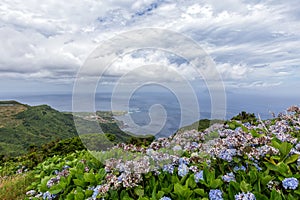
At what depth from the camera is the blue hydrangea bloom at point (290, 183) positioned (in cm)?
226

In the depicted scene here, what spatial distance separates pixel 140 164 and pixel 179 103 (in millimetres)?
2494

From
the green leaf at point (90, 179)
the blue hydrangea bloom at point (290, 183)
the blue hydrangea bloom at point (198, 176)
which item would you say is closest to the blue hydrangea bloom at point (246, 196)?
the blue hydrangea bloom at point (290, 183)

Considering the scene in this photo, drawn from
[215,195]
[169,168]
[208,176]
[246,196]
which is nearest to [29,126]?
[169,168]

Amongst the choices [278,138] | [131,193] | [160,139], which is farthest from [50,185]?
[278,138]

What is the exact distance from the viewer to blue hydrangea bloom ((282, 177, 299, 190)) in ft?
7.41

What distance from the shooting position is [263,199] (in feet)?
7.22

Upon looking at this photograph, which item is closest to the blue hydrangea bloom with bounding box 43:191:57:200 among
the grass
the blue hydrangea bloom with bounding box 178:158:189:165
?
Answer: the grass

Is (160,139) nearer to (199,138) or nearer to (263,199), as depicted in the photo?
(199,138)

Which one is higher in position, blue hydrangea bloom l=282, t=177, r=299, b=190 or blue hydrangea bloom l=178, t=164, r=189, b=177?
blue hydrangea bloom l=282, t=177, r=299, b=190

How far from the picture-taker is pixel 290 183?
228cm

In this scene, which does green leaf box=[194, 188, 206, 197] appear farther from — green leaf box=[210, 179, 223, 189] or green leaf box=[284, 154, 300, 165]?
green leaf box=[284, 154, 300, 165]

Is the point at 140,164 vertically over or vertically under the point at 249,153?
under

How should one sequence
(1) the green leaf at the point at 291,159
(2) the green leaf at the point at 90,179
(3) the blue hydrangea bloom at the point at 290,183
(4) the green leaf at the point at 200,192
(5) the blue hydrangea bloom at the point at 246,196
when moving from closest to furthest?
(5) the blue hydrangea bloom at the point at 246,196, (3) the blue hydrangea bloom at the point at 290,183, (4) the green leaf at the point at 200,192, (1) the green leaf at the point at 291,159, (2) the green leaf at the point at 90,179

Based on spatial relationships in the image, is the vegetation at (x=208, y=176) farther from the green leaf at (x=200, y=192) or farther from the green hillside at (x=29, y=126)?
the green hillside at (x=29, y=126)
